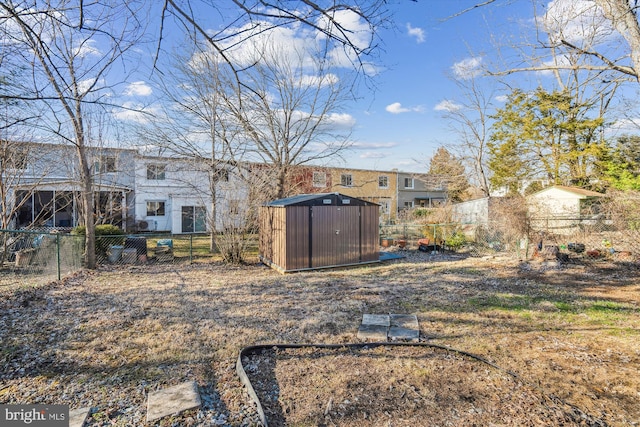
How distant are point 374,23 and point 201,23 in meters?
1.40

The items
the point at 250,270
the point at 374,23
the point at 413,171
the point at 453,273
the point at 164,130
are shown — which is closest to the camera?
the point at 374,23

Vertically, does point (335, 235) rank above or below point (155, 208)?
below

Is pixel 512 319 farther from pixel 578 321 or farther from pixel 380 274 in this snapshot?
pixel 380 274

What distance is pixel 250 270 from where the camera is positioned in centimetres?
880

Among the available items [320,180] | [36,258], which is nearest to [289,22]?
[36,258]

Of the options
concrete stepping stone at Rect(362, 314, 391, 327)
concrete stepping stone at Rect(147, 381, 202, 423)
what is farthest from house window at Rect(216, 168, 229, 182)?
concrete stepping stone at Rect(147, 381, 202, 423)

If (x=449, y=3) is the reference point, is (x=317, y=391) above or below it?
below

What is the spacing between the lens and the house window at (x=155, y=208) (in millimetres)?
17359

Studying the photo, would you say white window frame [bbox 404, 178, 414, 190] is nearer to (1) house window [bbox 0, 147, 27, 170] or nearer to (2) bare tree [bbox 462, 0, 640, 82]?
(2) bare tree [bbox 462, 0, 640, 82]

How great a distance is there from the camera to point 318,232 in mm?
8742

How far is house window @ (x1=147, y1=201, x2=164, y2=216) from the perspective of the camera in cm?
1736

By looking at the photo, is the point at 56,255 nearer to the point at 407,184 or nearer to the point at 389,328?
the point at 389,328

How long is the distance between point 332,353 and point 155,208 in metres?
16.8

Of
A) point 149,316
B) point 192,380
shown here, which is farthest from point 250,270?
point 192,380
